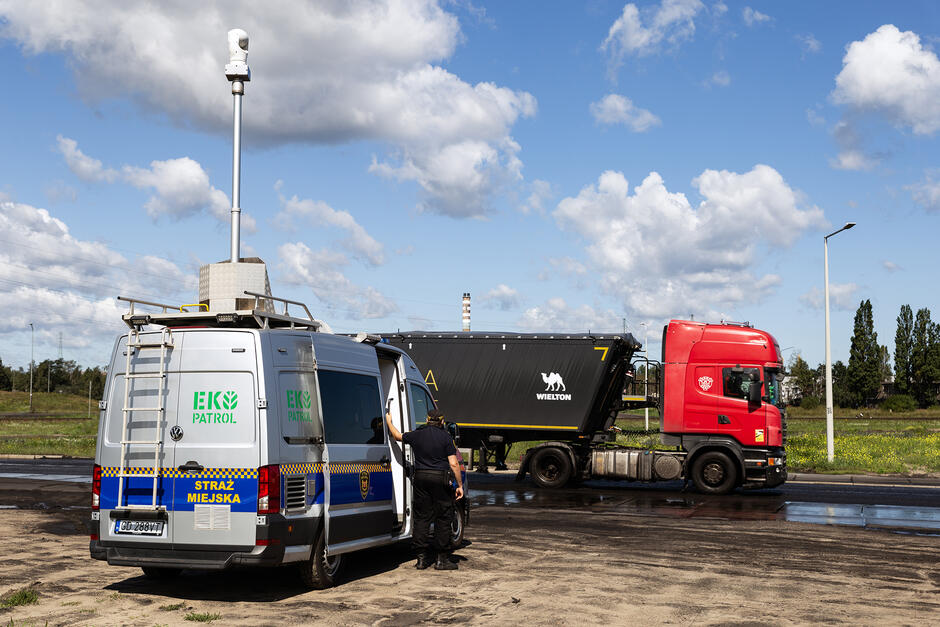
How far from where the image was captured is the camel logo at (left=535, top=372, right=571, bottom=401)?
68.7ft

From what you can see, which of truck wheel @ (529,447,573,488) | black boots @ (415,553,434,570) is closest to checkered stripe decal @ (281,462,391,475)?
black boots @ (415,553,434,570)

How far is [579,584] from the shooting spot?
9.58 meters

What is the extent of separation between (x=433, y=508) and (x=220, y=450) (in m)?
3.08

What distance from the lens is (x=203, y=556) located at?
8414 mm

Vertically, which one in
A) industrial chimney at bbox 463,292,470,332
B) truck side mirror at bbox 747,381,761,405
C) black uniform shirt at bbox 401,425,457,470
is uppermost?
industrial chimney at bbox 463,292,470,332

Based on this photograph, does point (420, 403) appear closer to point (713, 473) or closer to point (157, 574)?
point (157, 574)

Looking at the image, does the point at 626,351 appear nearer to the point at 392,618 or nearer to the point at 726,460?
the point at 726,460

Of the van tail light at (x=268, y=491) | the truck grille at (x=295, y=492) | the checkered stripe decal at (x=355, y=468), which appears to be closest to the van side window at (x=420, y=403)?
the checkered stripe decal at (x=355, y=468)

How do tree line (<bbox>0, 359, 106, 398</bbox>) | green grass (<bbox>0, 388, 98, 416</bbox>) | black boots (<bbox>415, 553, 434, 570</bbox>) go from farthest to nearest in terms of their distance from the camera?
1. tree line (<bbox>0, 359, 106, 398</bbox>)
2. green grass (<bbox>0, 388, 98, 416</bbox>)
3. black boots (<bbox>415, 553, 434, 570</bbox>)

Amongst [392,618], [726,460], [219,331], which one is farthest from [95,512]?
[726,460]

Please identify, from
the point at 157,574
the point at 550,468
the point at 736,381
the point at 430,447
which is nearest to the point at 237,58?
the point at 430,447

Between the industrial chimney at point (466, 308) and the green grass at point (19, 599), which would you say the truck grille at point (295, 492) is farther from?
the industrial chimney at point (466, 308)

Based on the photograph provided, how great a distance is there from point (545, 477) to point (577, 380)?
97.3 inches

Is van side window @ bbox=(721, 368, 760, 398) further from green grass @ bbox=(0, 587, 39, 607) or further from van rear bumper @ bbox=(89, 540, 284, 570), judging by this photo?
green grass @ bbox=(0, 587, 39, 607)
